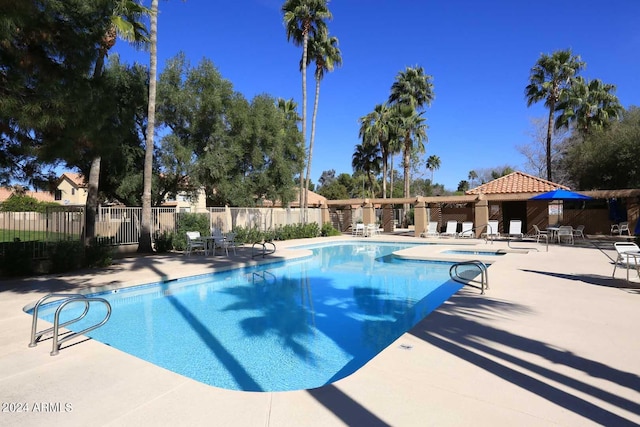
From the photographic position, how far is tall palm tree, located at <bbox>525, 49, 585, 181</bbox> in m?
24.2

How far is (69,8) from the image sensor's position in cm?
615

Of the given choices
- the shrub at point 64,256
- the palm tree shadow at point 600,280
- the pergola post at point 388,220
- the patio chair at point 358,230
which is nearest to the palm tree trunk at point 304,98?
the patio chair at point 358,230

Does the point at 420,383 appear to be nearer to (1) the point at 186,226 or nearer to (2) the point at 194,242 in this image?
(2) the point at 194,242

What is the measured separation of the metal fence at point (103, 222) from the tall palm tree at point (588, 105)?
2142cm

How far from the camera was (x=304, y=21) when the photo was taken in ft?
81.0

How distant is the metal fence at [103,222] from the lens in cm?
1239

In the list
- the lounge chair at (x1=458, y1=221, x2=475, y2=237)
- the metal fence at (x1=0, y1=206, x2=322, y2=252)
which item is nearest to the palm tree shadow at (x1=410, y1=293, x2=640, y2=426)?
the metal fence at (x1=0, y1=206, x2=322, y2=252)

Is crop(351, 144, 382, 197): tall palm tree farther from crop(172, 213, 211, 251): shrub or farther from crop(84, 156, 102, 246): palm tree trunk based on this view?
crop(84, 156, 102, 246): palm tree trunk

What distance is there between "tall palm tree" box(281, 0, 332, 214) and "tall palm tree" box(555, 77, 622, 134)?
16760mm

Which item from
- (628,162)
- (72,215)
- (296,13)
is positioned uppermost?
(296,13)

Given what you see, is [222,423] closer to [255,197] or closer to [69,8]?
[69,8]

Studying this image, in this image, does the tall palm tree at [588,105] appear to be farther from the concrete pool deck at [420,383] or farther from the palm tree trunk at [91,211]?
the palm tree trunk at [91,211]

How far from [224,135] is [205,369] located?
15.1m

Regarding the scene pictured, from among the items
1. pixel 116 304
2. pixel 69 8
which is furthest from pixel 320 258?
pixel 69 8
